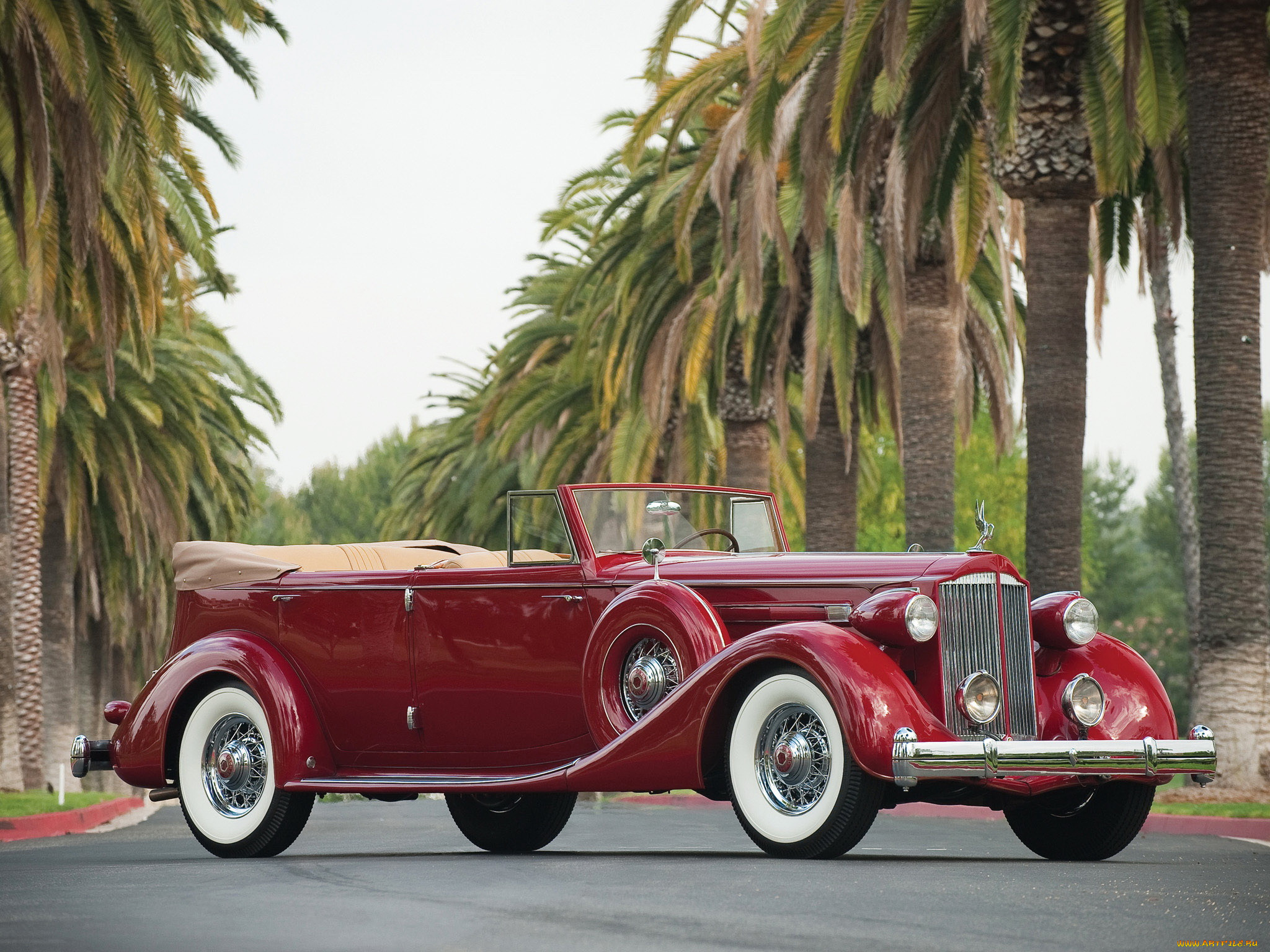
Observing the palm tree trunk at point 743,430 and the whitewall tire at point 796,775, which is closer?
the whitewall tire at point 796,775

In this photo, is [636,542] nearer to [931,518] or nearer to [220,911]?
[220,911]

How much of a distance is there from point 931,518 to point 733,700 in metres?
11.8

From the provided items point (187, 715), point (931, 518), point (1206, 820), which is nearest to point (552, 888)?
point (187, 715)

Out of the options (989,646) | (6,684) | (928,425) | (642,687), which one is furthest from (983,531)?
(6,684)

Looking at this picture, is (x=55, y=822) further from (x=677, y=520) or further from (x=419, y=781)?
(x=677, y=520)

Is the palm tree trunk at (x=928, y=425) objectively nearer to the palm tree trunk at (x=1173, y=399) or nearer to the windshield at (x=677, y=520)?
the windshield at (x=677, y=520)

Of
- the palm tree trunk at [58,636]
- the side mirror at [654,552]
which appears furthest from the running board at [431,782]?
the palm tree trunk at [58,636]

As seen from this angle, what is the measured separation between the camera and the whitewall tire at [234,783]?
9.26 metres

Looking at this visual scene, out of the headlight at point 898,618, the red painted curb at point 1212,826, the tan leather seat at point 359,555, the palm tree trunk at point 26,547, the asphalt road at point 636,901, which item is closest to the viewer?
the asphalt road at point 636,901

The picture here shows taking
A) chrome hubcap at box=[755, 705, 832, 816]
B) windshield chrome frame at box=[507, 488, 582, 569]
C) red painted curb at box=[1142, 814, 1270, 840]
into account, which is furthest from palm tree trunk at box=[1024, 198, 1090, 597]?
chrome hubcap at box=[755, 705, 832, 816]

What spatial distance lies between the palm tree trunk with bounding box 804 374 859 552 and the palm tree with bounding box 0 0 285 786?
7.99 meters

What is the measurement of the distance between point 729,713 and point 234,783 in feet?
10.0

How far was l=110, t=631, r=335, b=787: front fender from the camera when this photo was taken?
362 inches

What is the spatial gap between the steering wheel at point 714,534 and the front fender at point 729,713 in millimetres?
1543
